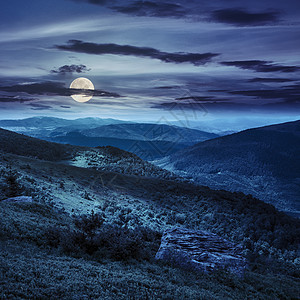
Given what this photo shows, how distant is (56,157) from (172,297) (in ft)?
195

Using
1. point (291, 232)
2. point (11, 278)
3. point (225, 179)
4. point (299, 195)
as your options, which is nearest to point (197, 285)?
point (11, 278)

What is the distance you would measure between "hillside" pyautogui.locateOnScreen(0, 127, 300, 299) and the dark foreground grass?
35mm

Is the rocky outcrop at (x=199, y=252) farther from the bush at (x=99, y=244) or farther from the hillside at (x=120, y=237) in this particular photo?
the bush at (x=99, y=244)

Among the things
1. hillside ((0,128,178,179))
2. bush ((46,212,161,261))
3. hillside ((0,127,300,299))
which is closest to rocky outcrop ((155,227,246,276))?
hillside ((0,127,300,299))

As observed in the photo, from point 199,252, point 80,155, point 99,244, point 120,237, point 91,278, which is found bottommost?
point 80,155

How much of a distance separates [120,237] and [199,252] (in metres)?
4.29

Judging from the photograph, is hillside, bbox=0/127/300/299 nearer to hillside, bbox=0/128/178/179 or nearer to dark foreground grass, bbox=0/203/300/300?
dark foreground grass, bbox=0/203/300/300

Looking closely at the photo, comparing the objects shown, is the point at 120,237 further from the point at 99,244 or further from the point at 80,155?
the point at 80,155

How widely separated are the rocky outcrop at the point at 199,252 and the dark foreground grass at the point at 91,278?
0.63 m

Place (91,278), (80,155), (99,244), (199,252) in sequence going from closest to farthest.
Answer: (91,278)
(99,244)
(199,252)
(80,155)

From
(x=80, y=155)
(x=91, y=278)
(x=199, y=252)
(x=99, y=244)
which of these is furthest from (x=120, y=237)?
(x=80, y=155)

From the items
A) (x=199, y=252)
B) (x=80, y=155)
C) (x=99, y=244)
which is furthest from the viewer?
(x=80, y=155)

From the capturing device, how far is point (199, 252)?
12.9 metres

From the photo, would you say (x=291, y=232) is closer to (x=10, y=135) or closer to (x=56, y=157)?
(x=56, y=157)
